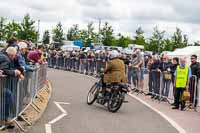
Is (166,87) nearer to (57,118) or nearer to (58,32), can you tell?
(57,118)

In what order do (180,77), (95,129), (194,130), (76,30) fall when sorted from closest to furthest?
1. (95,129)
2. (194,130)
3. (180,77)
4. (76,30)

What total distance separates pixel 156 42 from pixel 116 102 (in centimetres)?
7081

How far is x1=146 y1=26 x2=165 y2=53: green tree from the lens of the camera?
273 feet

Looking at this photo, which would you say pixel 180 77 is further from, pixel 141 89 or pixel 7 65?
pixel 7 65

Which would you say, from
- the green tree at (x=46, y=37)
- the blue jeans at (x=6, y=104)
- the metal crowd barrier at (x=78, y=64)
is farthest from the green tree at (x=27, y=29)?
the blue jeans at (x=6, y=104)

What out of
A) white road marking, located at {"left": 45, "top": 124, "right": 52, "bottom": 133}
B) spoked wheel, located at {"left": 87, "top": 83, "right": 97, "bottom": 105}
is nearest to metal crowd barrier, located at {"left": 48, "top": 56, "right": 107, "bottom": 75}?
spoked wheel, located at {"left": 87, "top": 83, "right": 97, "bottom": 105}

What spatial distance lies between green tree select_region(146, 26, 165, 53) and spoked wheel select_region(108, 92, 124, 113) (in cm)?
6933

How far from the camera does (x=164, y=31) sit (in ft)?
273

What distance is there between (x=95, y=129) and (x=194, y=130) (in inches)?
101

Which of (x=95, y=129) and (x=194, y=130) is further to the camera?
(x=194, y=130)

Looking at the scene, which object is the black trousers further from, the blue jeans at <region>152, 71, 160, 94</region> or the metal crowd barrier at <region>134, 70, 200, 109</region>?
the blue jeans at <region>152, 71, 160, 94</region>

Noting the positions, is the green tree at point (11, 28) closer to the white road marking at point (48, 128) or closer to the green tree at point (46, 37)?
the green tree at point (46, 37)

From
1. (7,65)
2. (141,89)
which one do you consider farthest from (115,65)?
(141,89)

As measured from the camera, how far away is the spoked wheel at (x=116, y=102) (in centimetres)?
1414
